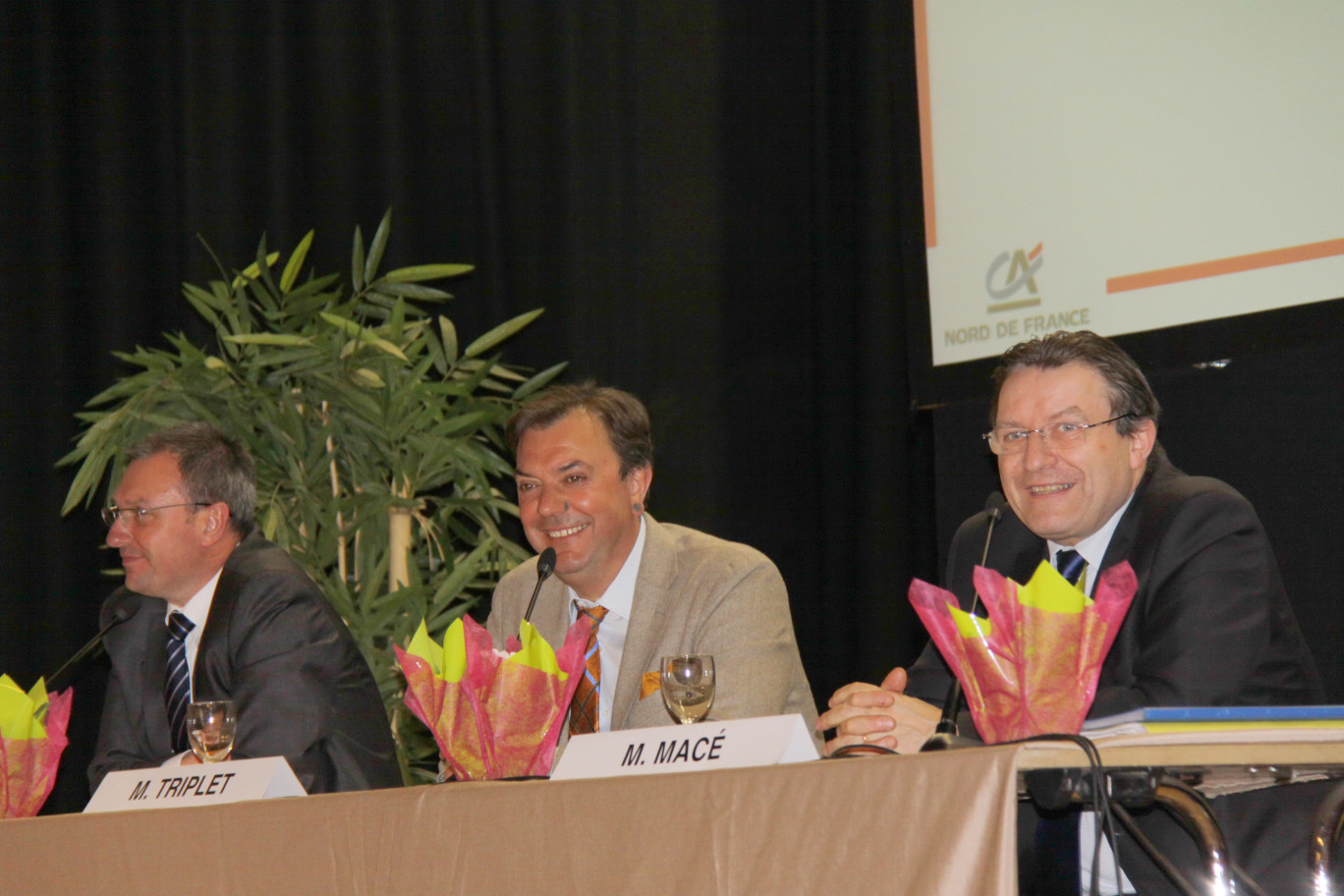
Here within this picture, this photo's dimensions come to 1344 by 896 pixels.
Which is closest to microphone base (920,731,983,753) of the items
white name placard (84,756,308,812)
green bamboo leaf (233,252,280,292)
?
white name placard (84,756,308,812)

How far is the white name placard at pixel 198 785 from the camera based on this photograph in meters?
1.69

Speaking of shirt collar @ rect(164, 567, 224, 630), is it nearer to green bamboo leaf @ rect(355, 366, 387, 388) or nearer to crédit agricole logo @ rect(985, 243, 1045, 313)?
green bamboo leaf @ rect(355, 366, 387, 388)

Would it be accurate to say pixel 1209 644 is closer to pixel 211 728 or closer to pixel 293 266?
pixel 211 728

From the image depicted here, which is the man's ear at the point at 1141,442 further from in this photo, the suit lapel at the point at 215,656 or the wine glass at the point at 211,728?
the suit lapel at the point at 215,656

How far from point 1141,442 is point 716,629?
78cm

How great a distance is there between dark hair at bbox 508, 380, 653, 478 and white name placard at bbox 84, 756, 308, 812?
1101 mm

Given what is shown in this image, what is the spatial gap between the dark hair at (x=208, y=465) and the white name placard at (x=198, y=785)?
1107mm

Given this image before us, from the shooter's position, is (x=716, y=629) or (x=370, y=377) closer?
(x=716, y=629)

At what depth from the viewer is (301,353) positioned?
11.7 ft

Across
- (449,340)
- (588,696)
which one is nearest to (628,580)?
(588,696)

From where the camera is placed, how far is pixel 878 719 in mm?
1735

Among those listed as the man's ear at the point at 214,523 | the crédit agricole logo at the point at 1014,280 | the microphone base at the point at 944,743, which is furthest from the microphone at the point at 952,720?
the man's ear at the point at 214,523

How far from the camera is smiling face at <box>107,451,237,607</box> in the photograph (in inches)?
111

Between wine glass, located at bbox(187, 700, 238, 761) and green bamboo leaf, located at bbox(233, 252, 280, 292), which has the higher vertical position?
green bamboo leaf, located at bbox(233, 252, 280, 292)
